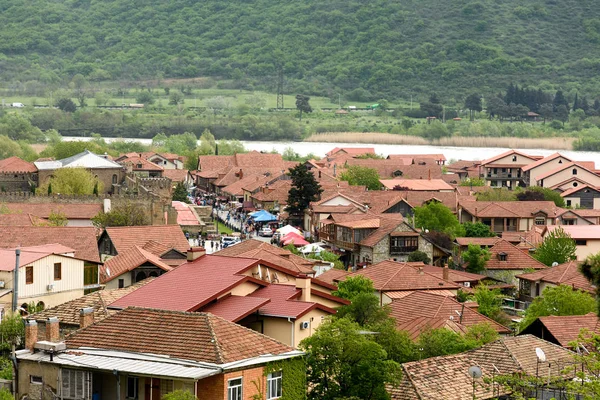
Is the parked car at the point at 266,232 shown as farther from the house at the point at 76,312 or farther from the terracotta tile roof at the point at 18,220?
the house at the point at 76,312

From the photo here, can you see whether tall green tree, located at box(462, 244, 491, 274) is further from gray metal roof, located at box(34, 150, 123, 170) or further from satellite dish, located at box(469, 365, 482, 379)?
gray metal roof, located at box(34, 150, 123, 170)

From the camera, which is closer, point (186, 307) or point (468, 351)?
point (186, 307)

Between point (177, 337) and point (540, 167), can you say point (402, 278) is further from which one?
point (540, 167)

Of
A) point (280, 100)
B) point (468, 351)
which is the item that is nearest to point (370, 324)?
point (468, 351)

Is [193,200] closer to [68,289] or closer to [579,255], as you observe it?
[579,255]

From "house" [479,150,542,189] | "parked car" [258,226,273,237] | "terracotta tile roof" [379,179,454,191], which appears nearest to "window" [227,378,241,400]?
"parked car" [258,226,273,237]

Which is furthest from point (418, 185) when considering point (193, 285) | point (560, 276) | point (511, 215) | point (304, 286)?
point (193, 285)
